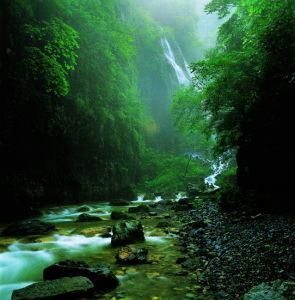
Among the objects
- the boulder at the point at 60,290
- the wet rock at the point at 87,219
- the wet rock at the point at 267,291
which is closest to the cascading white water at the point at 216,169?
the wet rock at the point at 87,219

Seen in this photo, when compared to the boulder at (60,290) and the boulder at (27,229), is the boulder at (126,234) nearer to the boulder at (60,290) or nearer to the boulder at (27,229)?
the boulder at (60,290)

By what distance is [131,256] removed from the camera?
4.98m

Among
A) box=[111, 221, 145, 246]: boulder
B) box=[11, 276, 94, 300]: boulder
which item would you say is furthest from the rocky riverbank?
box=[11, 276, 94, 300]: boulder

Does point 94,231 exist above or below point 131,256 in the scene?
above

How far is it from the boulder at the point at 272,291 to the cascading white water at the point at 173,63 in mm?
38718

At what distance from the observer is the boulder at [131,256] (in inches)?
191

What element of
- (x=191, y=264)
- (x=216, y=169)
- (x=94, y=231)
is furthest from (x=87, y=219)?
(x=216, y=169)

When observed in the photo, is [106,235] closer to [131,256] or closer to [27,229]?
[131,256]

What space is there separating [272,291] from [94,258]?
3.87 metres

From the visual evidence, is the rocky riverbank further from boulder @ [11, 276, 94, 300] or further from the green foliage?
the green foliage

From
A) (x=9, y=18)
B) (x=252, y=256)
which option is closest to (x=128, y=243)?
(x=252, y=256)

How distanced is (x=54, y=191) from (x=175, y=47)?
40.9 metres

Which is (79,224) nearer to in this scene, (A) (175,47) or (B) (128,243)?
(B) (128,243)

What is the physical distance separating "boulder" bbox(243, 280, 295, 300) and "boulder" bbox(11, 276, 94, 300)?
7.33ft
